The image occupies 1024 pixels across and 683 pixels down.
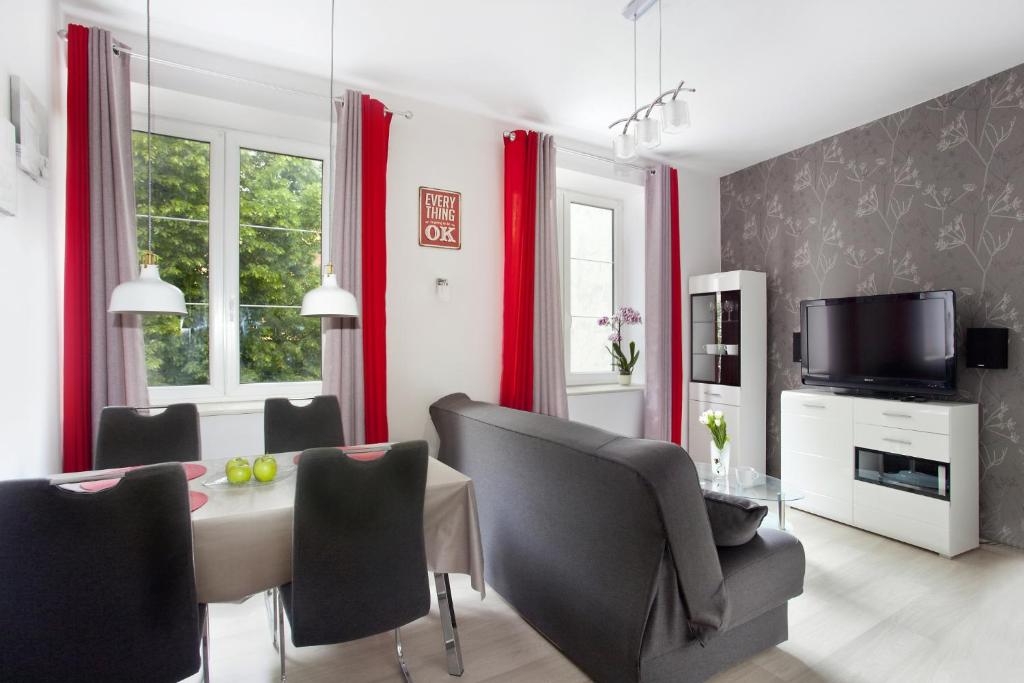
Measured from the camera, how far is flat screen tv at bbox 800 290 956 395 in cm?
318

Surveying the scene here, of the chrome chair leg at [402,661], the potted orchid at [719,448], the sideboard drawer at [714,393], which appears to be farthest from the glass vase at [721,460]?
the chrome chair leg at [402,661]

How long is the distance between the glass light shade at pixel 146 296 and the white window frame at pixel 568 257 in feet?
9.99

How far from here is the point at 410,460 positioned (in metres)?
1.62

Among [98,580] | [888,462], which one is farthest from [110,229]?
[888,462]

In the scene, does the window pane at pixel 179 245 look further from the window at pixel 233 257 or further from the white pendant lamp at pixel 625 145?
A: the white pendant lamp at pixel 625 145

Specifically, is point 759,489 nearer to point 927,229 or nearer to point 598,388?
point 598,388

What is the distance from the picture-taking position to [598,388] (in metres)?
4.46

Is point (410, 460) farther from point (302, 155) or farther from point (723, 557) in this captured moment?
point (302, 155)

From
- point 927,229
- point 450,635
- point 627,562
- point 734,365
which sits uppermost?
point 927,229

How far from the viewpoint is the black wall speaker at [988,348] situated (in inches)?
120

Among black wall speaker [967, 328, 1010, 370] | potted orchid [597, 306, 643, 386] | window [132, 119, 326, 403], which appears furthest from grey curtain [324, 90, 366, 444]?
black wall speaker [967, 328, 1010, 370]

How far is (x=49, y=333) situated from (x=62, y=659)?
1.80 m

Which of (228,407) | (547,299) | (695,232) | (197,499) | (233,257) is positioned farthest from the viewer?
(695,232)

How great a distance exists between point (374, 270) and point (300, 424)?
104cm
